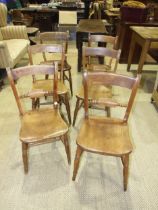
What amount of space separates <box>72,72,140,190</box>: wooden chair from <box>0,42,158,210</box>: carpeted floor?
0.10m

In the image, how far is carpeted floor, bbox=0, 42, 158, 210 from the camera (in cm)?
139

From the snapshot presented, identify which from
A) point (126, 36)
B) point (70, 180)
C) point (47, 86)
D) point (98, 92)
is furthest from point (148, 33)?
point (70, 180)

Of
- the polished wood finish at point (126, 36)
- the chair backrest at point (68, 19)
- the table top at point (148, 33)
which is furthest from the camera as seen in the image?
the chair backrest at point (68, 19)

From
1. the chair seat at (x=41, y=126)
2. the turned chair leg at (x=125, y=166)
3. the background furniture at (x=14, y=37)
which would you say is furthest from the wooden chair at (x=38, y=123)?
the background furniture at (x=14, y=37)

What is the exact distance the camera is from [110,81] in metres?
1.40

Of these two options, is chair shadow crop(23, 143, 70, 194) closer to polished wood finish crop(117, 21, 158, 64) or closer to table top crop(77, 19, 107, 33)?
table top crop(77, 19, 107, 33)

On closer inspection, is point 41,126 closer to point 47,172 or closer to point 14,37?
point 47,172

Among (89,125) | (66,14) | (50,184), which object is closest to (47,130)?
(89,125)

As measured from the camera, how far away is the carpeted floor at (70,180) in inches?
54.6

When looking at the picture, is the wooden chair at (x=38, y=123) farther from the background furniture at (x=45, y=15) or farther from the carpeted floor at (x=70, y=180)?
the background furniture at (x=45, y=15)

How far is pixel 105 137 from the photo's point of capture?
1.38 metres

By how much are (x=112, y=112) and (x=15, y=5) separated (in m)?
5.38

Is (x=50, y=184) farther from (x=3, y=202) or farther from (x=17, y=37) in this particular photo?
(x=17, y=37)

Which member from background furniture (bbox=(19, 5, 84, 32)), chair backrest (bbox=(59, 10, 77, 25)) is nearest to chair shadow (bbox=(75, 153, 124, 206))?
chair backrest (bbox=(59, 10, 77, 25))
